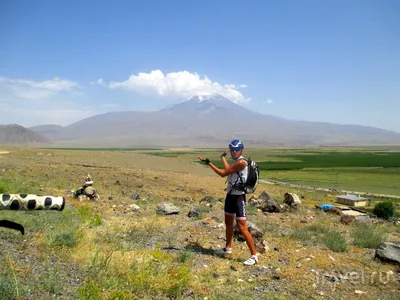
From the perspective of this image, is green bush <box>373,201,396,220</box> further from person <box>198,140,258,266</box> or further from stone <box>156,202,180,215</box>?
person <box>198,140,258,266</box>

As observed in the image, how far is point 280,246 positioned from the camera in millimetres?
7574

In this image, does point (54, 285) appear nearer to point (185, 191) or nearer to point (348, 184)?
point (185, 191)

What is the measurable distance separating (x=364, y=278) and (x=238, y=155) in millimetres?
3036

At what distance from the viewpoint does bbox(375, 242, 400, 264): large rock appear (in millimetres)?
6445

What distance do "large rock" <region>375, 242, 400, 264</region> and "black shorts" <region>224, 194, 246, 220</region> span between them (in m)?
2.83

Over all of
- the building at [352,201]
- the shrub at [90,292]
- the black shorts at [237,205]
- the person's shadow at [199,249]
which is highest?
the black shorts at [237,205]

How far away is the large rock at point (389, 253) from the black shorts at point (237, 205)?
9.29ft

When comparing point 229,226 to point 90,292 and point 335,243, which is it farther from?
point 90,292

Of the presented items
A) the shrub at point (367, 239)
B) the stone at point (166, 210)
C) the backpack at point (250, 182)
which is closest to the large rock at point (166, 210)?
the stone at point (166, 210)

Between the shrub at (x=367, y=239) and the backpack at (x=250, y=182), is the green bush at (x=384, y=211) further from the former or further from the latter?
the backpack at (x=250, y=182)

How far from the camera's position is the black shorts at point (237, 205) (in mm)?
6348

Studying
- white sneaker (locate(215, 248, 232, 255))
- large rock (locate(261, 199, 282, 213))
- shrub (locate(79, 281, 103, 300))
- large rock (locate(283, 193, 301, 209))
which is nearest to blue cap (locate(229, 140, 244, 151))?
white sneaker (locate(215, 248, 232, 255))

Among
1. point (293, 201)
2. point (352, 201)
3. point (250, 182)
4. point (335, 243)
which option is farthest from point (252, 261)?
point (352, 201)

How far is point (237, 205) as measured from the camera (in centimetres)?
637
